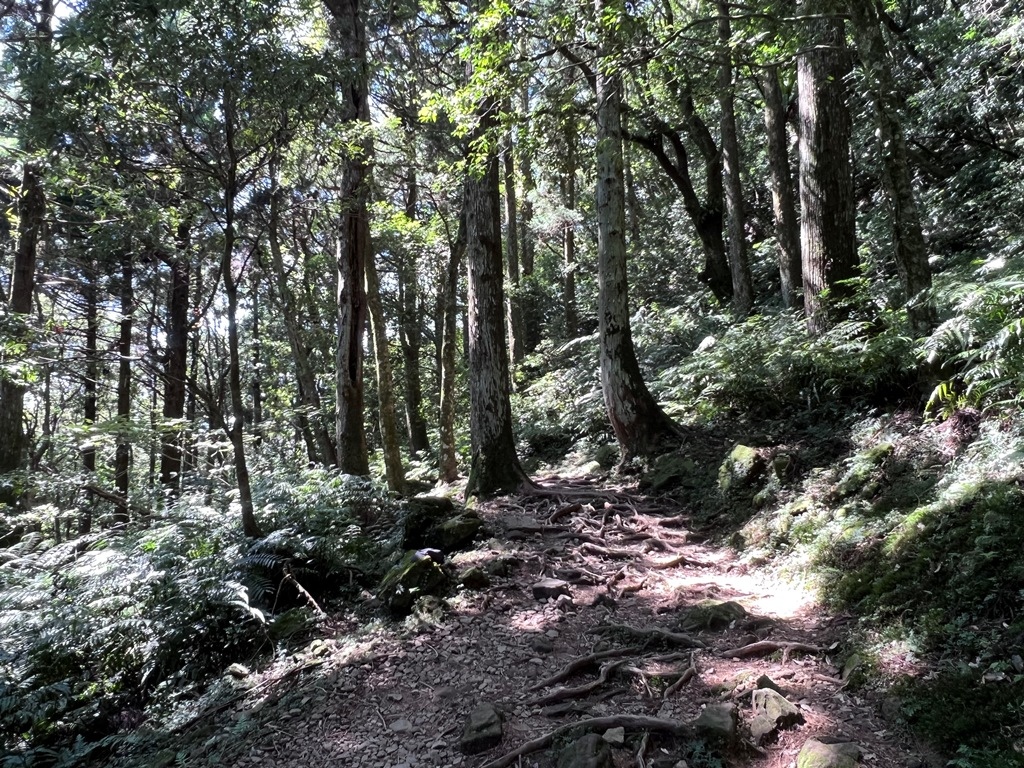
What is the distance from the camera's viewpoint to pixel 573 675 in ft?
13.6

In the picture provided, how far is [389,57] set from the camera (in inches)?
476

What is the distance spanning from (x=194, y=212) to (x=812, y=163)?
27.2 ft

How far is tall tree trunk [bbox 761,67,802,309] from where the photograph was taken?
12.0 m

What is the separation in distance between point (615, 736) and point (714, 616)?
1689mm

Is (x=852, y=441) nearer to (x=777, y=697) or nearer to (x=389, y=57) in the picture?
(x=777, y=697)

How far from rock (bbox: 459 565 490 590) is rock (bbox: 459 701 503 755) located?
6.17 ft

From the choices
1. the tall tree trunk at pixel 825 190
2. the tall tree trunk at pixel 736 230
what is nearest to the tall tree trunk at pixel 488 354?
the tall tree trunk at pixel 825 190

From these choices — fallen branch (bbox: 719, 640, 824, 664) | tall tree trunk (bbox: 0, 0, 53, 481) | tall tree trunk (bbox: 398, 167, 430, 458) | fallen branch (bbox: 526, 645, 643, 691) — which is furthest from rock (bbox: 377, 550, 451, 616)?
tall tree trunk (bbox: 398, 167, 430, 458)

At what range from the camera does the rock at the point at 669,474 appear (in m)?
8.12

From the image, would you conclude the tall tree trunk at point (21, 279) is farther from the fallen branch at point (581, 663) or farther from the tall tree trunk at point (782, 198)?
the tall tree trunk at point (782, 198)

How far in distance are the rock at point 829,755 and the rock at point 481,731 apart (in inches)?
65.3

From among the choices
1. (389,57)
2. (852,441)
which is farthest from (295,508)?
(389,57)

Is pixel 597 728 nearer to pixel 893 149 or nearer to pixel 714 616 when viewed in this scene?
pixel 714 616

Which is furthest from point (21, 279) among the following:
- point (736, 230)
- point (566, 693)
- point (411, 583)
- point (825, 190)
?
point (736, 230)
